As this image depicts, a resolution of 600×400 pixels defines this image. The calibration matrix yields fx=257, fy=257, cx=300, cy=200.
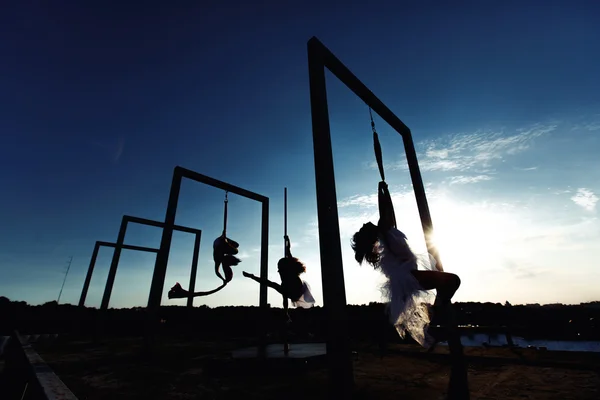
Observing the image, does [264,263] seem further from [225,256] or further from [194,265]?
[194,265]

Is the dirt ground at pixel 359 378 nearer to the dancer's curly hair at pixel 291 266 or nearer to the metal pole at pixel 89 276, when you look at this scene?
the dancer's curly hair at pixel 291 266

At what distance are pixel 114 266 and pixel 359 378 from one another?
35.7 ft

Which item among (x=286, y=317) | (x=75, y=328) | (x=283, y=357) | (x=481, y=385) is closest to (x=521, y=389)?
(x=481, y=385)

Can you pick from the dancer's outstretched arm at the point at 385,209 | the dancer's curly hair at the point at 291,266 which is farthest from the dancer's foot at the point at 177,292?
the dancer's outstretched arm at the point at 385,209

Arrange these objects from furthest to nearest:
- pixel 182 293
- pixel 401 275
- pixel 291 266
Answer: pixel 182 293 < pixel 291 266 < pixel 401 275

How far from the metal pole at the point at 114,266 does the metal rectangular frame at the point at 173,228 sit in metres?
5.30

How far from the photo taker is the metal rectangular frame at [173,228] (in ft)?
21.0

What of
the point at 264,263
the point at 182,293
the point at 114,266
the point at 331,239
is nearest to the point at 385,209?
the point at 331,239

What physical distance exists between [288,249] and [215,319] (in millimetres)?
11237

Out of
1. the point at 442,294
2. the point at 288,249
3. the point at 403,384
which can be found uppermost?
the point at 288,249

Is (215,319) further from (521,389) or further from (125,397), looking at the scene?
(521,389)

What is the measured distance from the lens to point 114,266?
10.5 m

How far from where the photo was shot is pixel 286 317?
5.70 m

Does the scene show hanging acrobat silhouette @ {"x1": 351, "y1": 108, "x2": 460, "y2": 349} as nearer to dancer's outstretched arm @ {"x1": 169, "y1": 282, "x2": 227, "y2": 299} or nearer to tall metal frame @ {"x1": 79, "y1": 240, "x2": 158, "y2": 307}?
dancer's outstretched arm @ {"x1": 169, "y1": 282, "x2": 227, "y2": 299}
